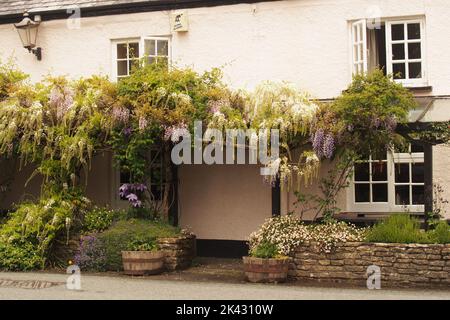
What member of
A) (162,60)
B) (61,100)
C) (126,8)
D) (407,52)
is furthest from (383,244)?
(126,8)

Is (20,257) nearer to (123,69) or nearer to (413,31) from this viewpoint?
(123,69)

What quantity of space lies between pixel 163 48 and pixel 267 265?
19.2 feet

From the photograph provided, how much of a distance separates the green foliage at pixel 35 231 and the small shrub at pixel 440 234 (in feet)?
20.7

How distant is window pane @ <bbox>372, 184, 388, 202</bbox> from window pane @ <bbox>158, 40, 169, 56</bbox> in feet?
17.2

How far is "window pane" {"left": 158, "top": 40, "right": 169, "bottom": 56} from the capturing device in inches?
567

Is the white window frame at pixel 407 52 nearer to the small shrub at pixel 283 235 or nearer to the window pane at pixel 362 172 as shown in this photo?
the window pane at pixel 362 172

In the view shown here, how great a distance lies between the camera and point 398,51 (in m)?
13.1

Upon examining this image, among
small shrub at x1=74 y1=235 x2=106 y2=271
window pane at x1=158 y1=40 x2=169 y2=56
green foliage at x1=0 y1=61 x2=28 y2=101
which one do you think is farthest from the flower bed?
green foliage at x1=0 y1=61 x2=28 y2=101

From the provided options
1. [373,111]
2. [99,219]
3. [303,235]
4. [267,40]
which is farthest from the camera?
[267,40]

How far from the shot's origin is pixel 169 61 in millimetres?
14172

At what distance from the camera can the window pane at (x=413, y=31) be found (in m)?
13.0

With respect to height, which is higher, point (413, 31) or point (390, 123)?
point (413, 31)

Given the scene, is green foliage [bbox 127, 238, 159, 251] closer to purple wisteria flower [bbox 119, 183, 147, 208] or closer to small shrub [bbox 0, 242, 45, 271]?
purple wisteria flower [bbox 119, 183, 147, 208]
